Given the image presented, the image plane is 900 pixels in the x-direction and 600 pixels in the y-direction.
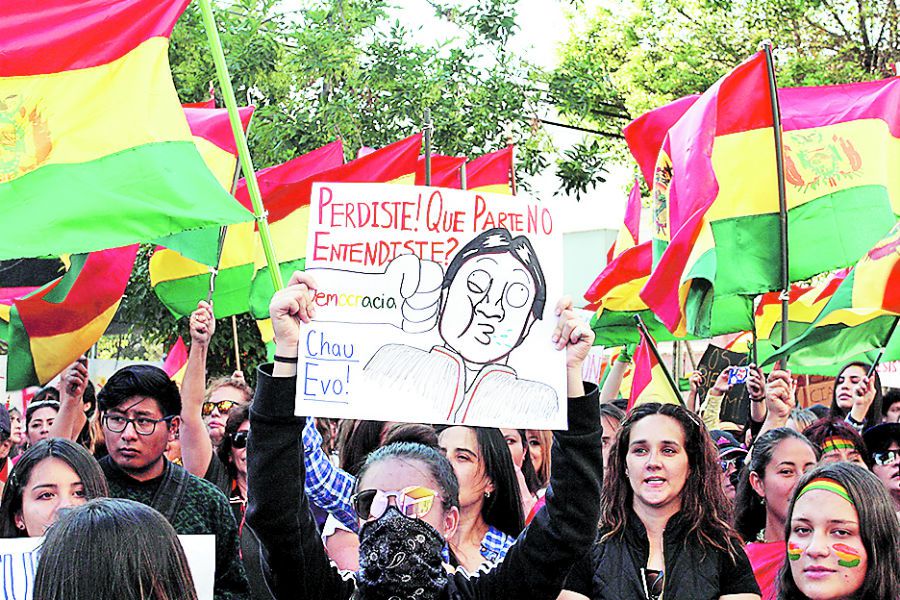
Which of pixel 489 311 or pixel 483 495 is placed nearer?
pixel 489 311

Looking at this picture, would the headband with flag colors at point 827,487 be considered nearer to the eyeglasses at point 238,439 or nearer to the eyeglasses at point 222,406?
the eyeglasses at point 238,439

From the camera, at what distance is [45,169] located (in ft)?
17.1

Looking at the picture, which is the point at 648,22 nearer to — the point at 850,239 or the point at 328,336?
the point at 850,239

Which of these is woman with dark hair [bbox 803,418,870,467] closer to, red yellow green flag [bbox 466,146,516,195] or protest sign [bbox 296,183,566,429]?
protest sign [bbox 296,183,566,429]

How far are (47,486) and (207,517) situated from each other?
1.99 ft

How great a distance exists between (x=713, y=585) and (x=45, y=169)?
3.15m

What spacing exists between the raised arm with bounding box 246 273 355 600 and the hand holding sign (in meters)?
0.41

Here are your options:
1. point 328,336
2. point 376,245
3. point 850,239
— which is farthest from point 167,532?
point 850,239

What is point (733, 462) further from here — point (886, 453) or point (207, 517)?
point (207, 517)

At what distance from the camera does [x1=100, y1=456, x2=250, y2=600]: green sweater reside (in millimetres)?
4344

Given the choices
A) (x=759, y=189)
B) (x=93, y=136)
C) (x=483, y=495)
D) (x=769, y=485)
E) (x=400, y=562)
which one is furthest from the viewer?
(x=759, y=189)

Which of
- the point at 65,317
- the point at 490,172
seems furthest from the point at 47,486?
the point at 490,172

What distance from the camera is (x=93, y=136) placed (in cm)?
532

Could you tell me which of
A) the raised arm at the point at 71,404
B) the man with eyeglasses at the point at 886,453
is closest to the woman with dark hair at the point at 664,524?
the man with eyeglasses at the point at 886,453
